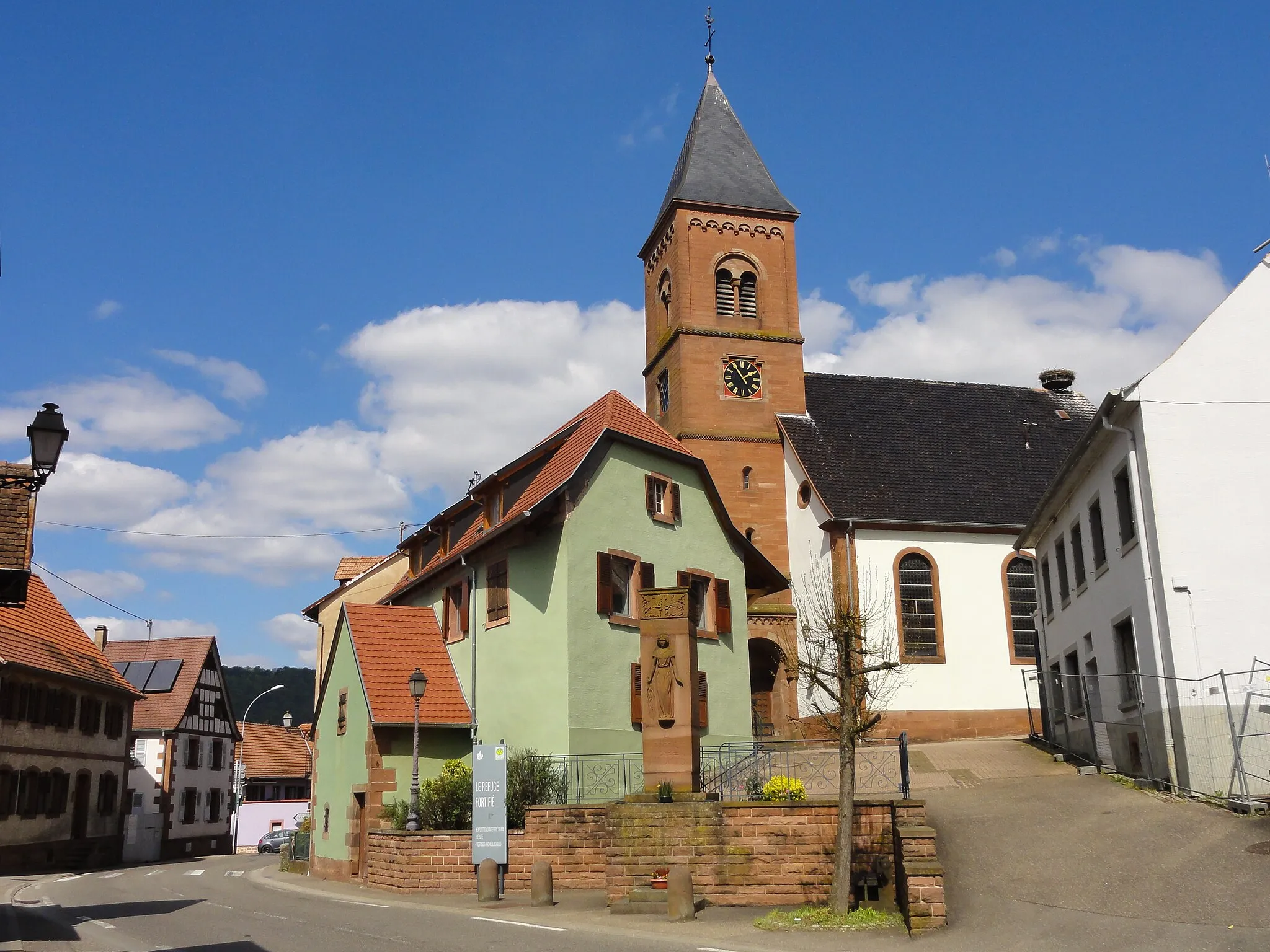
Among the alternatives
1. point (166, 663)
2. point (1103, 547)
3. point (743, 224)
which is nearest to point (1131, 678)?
→ point (1103, 547)

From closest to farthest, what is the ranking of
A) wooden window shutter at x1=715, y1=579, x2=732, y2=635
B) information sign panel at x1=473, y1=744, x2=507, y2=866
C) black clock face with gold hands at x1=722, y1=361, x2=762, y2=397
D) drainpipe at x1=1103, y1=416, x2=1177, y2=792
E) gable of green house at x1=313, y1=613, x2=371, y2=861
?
drainpipe at x1=1103, y1=416, x2=1177, y2=792 < information sign panel at x1=473, y1=744, x2=507, y2=866 < gable of green house at x1=313, y1=613, x2=371, y2=861 < wooden window shutter at x1=715, y1=579, x2=732, y2=635 < black clock face with gold hands at x1=722, y1=361, x2=762, y2=397

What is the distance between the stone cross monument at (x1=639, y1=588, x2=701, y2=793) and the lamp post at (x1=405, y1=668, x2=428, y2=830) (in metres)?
5.87

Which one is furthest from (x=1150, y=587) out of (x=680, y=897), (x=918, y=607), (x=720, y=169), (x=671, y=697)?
(x=720, y=169)

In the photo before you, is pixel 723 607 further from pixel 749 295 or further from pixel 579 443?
pixel 749 295

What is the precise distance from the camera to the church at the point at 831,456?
34.9 meters

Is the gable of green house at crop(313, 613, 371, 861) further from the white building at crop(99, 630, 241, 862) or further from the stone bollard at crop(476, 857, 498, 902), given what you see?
the white building at crop(99, 630, 241, 862)

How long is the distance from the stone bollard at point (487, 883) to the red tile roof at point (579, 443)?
7.64 m

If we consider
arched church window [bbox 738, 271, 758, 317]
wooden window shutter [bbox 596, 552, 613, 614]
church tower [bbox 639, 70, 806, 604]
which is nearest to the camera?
wooden window shutter [bbox 596, 552, 613, 614]

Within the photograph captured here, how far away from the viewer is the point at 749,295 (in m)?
40.8

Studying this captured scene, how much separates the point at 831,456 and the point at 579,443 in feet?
44.8

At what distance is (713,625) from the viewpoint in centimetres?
2753

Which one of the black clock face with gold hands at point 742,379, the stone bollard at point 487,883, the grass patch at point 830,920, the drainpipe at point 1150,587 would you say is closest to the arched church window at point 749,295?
the black clock face with gold hands at point 742,379

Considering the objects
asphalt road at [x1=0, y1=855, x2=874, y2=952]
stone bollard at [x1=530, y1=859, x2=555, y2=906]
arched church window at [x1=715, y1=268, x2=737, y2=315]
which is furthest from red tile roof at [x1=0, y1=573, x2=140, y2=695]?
arched church window at [x1=715, y1=268, x2=737, y2=315]

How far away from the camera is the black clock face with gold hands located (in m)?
39.0
